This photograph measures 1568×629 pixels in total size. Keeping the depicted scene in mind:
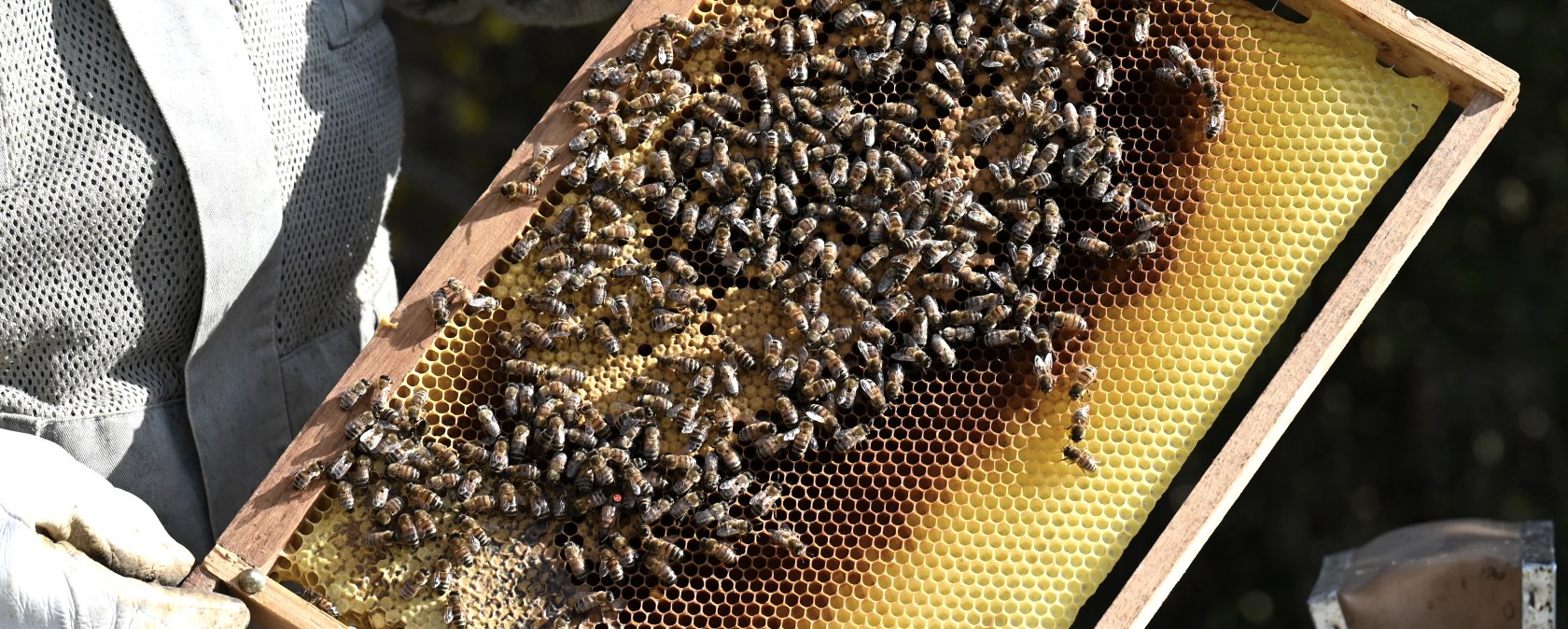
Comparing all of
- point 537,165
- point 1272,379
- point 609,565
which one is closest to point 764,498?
point 609,565

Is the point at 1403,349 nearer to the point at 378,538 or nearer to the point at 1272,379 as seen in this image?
the point at 1272,379

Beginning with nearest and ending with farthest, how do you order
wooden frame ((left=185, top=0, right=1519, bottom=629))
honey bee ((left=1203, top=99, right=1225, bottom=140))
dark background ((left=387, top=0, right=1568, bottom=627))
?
1. wooden frame ((left=185, top=0, right=1519, bottom=629))
2. honey bee ((left=1203, top=99, right=1225, bottom=140))
3. dark background ((left=387, top=0, right=1568, bottom=627))

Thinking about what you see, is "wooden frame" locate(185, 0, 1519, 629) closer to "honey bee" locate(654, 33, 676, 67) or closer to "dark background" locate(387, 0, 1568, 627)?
"honey bee" locate(654, 33, 676, 67)

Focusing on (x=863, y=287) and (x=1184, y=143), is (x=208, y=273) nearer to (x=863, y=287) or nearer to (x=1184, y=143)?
(x=863, y=287)

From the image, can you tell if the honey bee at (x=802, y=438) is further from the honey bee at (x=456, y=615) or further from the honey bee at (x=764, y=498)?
the honey bee at (x=456, y=615)

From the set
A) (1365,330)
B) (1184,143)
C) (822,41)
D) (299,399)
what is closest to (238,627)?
(299,399)

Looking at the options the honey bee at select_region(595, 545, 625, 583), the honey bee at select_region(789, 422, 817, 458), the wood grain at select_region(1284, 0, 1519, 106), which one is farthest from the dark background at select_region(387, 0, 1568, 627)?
the honey bee at select_region(595, 545, 625, 583)
